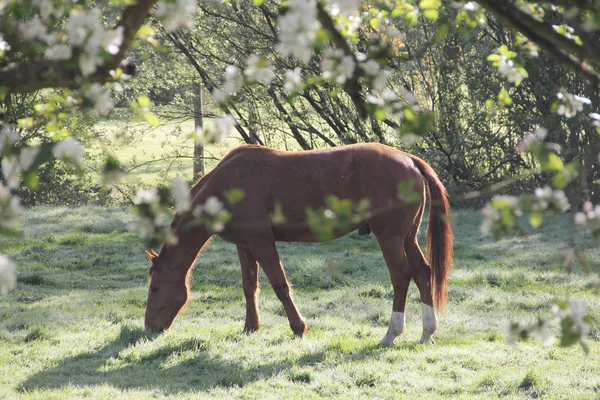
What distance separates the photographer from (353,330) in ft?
23.4

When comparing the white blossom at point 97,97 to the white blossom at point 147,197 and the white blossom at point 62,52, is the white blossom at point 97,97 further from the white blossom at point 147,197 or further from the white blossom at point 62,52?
the white blossom at point 147,197

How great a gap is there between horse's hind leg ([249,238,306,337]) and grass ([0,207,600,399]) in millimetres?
152

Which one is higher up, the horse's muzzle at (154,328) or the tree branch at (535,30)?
the tree branch at (535,30)

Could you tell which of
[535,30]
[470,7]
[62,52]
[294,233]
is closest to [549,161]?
[535,30]

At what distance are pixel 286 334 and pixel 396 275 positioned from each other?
114cm

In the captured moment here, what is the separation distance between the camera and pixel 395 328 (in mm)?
6723

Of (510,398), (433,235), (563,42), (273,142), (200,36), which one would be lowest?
(510,398)

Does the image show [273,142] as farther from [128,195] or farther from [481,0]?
[481,0]

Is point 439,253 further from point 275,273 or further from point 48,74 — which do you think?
point 48,74

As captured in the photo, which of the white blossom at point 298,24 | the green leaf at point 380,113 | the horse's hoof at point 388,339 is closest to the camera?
the white blossom at point 298,24

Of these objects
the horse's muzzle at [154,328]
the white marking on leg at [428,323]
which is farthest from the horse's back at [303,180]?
the horse's muzzle at [154,328]

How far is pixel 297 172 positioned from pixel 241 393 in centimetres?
221

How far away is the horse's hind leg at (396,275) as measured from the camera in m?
6.70

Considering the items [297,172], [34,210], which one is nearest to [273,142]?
[34,210]
